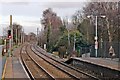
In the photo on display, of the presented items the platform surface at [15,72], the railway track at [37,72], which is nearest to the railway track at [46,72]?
the railway track at [37,72]

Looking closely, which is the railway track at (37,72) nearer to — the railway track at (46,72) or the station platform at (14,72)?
the railway track at (46,72)

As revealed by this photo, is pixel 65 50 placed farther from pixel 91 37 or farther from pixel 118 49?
pixel 118 49

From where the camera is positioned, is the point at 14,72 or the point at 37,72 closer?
the point at 14,72

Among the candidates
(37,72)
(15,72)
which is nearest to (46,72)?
(37,72)

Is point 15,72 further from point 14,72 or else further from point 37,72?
point 37,72

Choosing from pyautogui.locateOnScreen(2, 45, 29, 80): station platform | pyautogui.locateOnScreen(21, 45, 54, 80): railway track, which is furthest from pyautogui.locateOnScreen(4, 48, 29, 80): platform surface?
pyautogui.locateOnScreen(21, 45, 54, 80): railway track

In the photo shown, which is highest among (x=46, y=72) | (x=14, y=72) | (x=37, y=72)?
(x=14, y=72)

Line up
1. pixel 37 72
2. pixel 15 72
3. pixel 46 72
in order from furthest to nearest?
pixel 37 72 → pixel 46 72 → pixel 15 72

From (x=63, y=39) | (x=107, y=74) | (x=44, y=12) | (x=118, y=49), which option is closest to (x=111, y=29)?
(x=63, y=39)

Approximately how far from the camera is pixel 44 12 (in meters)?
136

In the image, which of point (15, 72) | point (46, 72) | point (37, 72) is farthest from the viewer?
point (37, 72)

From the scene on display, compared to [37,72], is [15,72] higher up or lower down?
higher up

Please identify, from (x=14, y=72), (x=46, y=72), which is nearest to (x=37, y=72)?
(x=46, y=72)

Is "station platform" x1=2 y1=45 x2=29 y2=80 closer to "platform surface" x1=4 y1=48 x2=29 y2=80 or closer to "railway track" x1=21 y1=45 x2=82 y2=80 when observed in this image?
"platform surface" x1=4 y1=48 x2=29 y2=80
